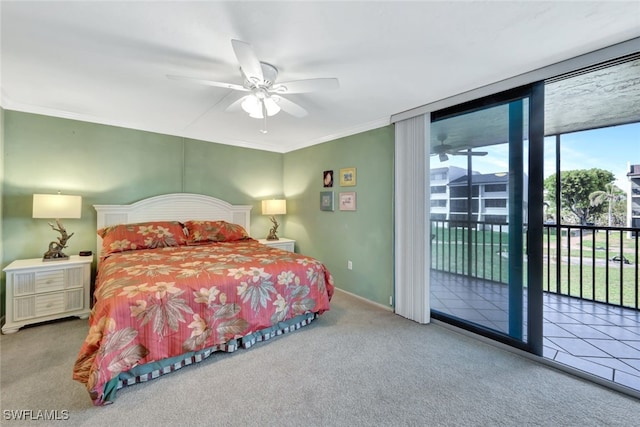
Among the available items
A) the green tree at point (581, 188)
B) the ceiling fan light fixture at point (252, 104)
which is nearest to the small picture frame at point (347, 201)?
the ceiling fan light fixture at point (252, 104)

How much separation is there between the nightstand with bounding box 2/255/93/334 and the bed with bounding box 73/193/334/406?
1.23 feet

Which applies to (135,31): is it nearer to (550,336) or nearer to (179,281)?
(179,281)

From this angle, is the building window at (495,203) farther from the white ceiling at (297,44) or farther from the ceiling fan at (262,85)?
the ceiling fan at (262,85)

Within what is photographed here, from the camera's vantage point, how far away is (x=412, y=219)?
292 cm

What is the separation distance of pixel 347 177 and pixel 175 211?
8.38 ft

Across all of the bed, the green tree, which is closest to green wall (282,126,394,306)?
the bed

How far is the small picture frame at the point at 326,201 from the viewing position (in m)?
Answer: 4.05

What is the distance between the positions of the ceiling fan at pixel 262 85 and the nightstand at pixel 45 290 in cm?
243

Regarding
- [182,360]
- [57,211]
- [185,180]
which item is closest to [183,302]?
[182,360]

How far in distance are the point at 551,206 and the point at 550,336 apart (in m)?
2.06

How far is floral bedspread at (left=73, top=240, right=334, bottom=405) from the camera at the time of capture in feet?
5.48

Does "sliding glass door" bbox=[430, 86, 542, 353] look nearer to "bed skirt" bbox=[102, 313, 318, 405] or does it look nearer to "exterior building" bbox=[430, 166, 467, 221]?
"exterior building" bbox=[430, 166, 467, 221]

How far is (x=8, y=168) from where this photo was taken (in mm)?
2836

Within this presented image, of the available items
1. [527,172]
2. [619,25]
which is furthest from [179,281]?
[619,25]
